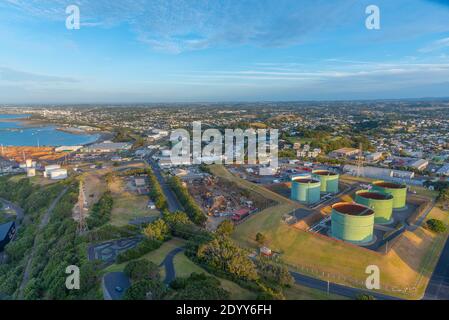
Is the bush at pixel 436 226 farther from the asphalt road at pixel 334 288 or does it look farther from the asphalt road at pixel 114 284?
the asphalt road at pixel 114 284

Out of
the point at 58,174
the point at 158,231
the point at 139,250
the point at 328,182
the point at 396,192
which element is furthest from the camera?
the point at 58,174

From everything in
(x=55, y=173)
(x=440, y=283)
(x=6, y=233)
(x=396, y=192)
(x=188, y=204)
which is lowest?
(x=6, y=233)

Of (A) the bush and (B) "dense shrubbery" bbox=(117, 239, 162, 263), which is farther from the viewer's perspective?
(A) the bush

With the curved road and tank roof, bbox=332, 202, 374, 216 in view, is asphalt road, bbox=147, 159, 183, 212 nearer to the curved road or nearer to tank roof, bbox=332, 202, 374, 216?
the curved road

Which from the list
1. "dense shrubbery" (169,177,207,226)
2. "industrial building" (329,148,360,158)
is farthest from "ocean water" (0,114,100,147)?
"industrial building" (329,148,360,158)

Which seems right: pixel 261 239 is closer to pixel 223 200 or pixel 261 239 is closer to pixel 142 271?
pixel 142 271

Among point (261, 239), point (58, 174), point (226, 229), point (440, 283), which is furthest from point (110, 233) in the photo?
point (58, 174)

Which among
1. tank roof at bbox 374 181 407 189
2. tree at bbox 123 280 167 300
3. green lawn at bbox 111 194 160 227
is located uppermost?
tank roof at bbox 374 181 407 189
